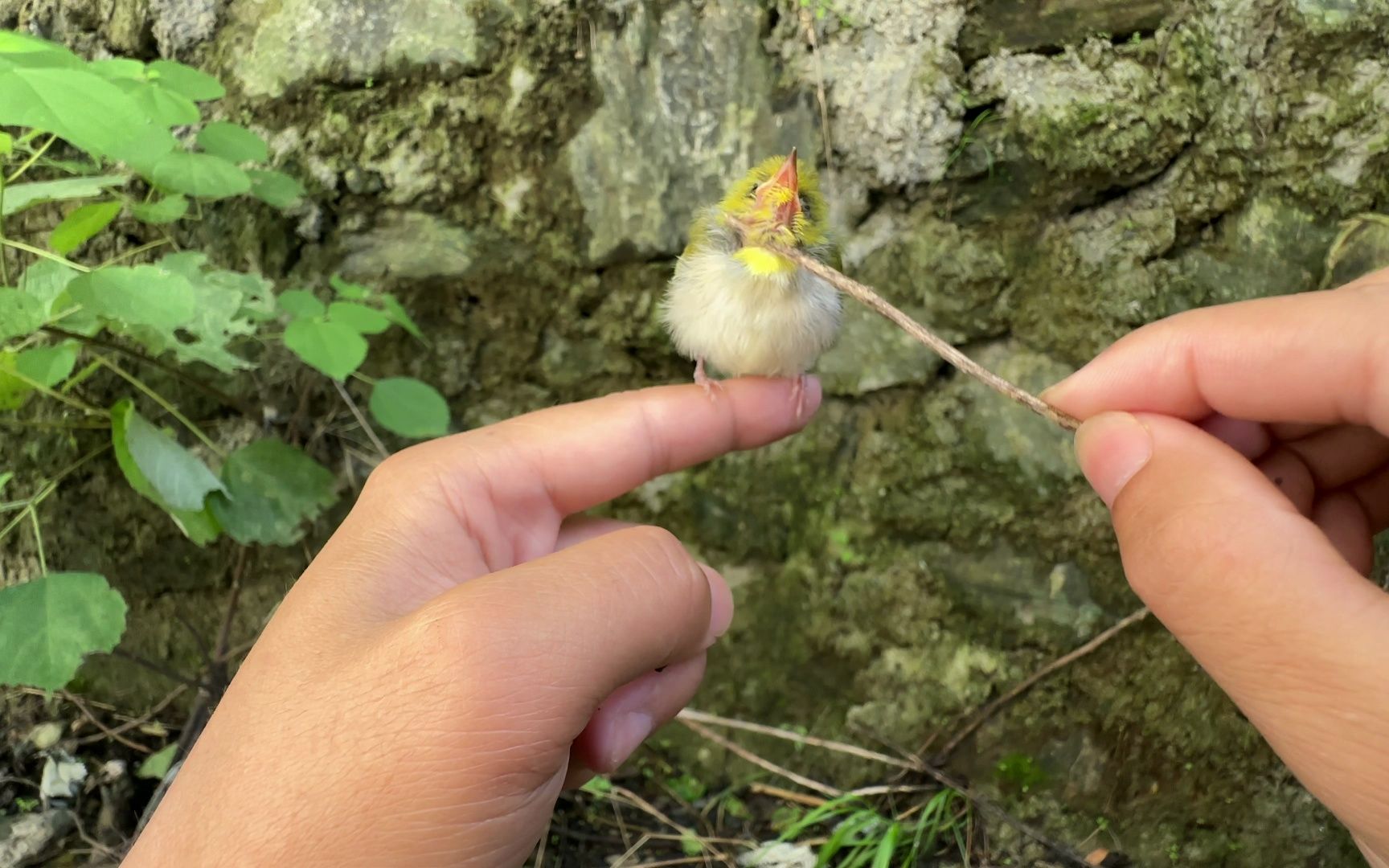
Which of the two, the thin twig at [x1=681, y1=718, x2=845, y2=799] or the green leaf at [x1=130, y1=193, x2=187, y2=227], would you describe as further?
the thin twig at [x1=681, y1=718, x2=845, y2=799]

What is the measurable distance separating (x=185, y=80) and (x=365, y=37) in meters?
0.38

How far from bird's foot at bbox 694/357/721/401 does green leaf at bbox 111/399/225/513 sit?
875mm

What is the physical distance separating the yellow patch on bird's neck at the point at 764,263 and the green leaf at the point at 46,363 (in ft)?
3.68

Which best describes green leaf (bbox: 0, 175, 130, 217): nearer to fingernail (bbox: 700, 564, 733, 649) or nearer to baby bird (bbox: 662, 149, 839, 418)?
baby bird (bbox: 662, 149, 839, 418)

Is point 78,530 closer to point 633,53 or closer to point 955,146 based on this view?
point 633,53

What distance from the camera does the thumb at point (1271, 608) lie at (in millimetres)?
709

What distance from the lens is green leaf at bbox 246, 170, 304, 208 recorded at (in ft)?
4.90

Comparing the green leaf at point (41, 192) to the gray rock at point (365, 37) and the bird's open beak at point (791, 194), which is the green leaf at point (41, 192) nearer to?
the gray rock at point (365, 37)

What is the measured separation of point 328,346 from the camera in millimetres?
1352

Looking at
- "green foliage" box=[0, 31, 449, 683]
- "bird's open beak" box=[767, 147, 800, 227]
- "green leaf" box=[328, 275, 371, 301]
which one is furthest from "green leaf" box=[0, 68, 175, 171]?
"bird's open beak" box=[767, 147, 800, 227]

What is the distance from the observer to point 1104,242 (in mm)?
1573

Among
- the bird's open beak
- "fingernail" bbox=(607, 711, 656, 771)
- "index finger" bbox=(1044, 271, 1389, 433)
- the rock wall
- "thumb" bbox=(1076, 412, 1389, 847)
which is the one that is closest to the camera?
"thumb" bbox=(1076, 412, 1389, 847)

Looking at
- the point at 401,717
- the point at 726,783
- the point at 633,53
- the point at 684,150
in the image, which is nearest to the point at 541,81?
the point at 633,53

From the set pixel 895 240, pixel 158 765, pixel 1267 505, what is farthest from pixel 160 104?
pixel 1267 505
